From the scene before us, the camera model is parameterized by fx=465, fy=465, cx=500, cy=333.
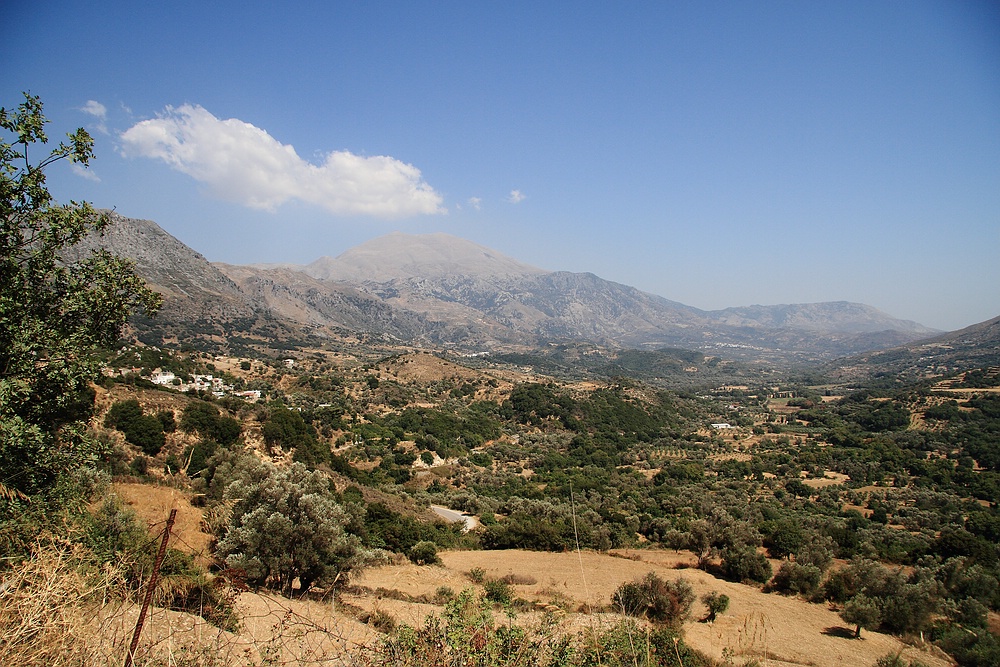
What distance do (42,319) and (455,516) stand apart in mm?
25272

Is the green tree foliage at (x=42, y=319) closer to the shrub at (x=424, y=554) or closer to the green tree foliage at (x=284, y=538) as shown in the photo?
the green tree foliage at (x=284, y=538)

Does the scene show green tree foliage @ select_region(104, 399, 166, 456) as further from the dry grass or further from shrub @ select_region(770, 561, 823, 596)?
shrub @ select_region(770, 561, 823, 596)

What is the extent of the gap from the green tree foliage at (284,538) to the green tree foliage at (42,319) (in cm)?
477

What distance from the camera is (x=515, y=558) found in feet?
65.1

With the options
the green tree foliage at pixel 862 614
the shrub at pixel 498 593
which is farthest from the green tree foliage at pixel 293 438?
the green tree foliage at pixel 862 614

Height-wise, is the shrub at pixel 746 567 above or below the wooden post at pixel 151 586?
below

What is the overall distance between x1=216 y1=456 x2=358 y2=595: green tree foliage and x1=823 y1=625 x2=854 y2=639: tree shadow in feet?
46.4

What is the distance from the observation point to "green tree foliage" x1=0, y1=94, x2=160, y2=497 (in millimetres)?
6562

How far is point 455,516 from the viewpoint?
29172mm

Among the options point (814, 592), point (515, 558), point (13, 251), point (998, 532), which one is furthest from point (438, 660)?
point (998, 532)

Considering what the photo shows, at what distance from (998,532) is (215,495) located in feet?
143

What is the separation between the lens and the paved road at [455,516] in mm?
26953

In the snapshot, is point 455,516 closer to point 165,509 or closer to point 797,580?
point 165,509

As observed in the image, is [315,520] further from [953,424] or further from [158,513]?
[953,424]
